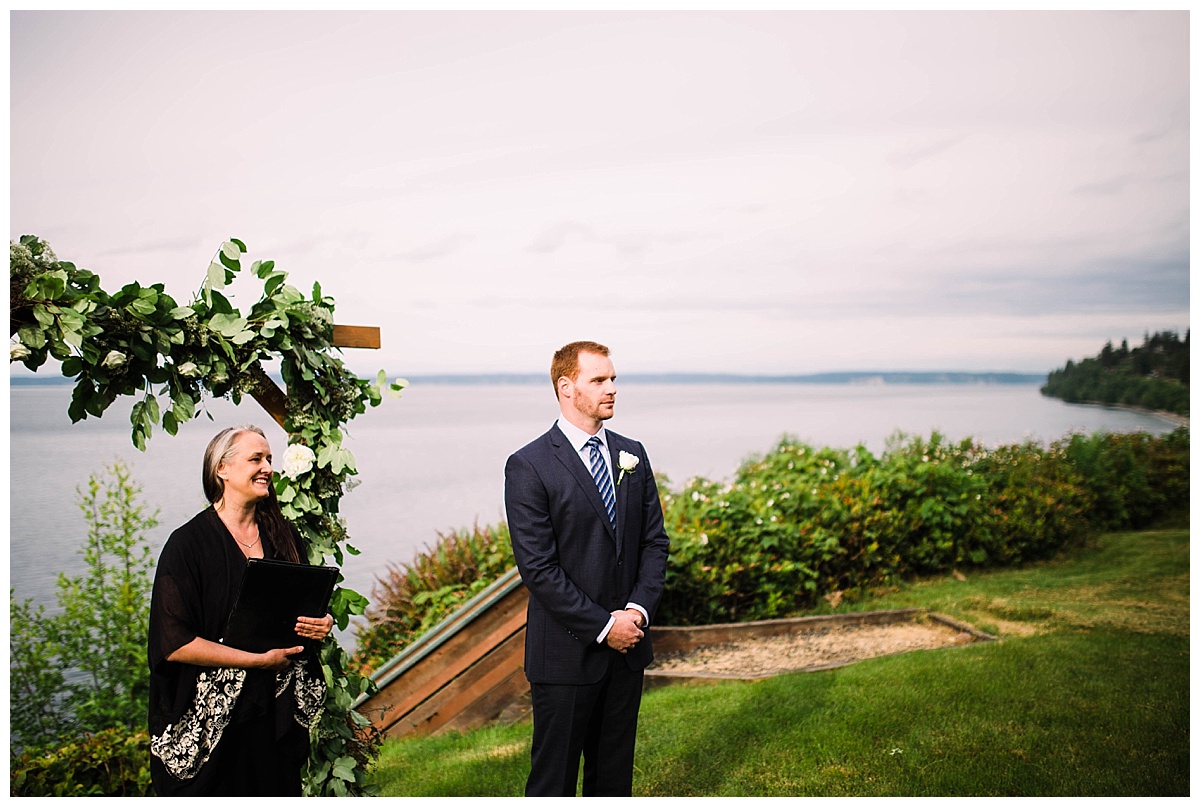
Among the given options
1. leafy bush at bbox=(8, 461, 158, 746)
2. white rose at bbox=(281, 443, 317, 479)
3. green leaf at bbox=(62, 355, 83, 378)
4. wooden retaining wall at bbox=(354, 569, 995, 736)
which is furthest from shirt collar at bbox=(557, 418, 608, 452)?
leafy bush at bbox=(8, 461, 158, 746)

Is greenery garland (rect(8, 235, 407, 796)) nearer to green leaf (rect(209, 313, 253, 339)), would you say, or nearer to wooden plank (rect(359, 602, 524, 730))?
green leaf (rect(209, 313, 253, 339))

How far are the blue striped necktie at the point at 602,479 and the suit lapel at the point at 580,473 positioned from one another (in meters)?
0.03

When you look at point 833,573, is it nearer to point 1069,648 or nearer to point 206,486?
point 1069,648

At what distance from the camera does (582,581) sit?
3.27 metres

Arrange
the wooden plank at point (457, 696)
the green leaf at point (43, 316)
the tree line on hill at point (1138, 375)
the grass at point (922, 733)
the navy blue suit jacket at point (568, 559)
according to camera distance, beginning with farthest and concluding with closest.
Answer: the tree line on hill at point (1138, 375) < the wooden plank at point (457, 696) < the grass at point (922, 733) < the navy blue suit jacket at point (568, 559) < the green leaf at point (43, 316)

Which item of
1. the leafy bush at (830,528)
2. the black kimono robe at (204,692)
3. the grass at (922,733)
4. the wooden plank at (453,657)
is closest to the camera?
the black kimono robe at (204,692)

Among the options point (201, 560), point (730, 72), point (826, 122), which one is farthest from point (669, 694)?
point (826, 122)

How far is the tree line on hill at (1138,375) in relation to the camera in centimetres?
1265

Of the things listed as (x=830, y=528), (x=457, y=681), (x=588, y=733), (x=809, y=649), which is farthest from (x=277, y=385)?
(x=830, y=528)

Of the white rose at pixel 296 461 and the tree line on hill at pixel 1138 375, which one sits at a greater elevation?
the tree line on hill at pixel 1138 375

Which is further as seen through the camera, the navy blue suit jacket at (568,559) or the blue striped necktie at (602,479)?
the blue striped necktie at (602,479)

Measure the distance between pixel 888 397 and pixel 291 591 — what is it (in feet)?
40.8

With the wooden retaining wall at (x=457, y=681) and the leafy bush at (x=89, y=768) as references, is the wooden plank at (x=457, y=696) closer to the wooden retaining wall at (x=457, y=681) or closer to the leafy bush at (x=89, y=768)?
the wooden retaining wall at (x=457, y=681)

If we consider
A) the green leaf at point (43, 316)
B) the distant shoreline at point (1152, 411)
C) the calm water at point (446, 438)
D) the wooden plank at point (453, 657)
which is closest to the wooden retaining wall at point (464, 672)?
the wooden plank at point (453, 657)
